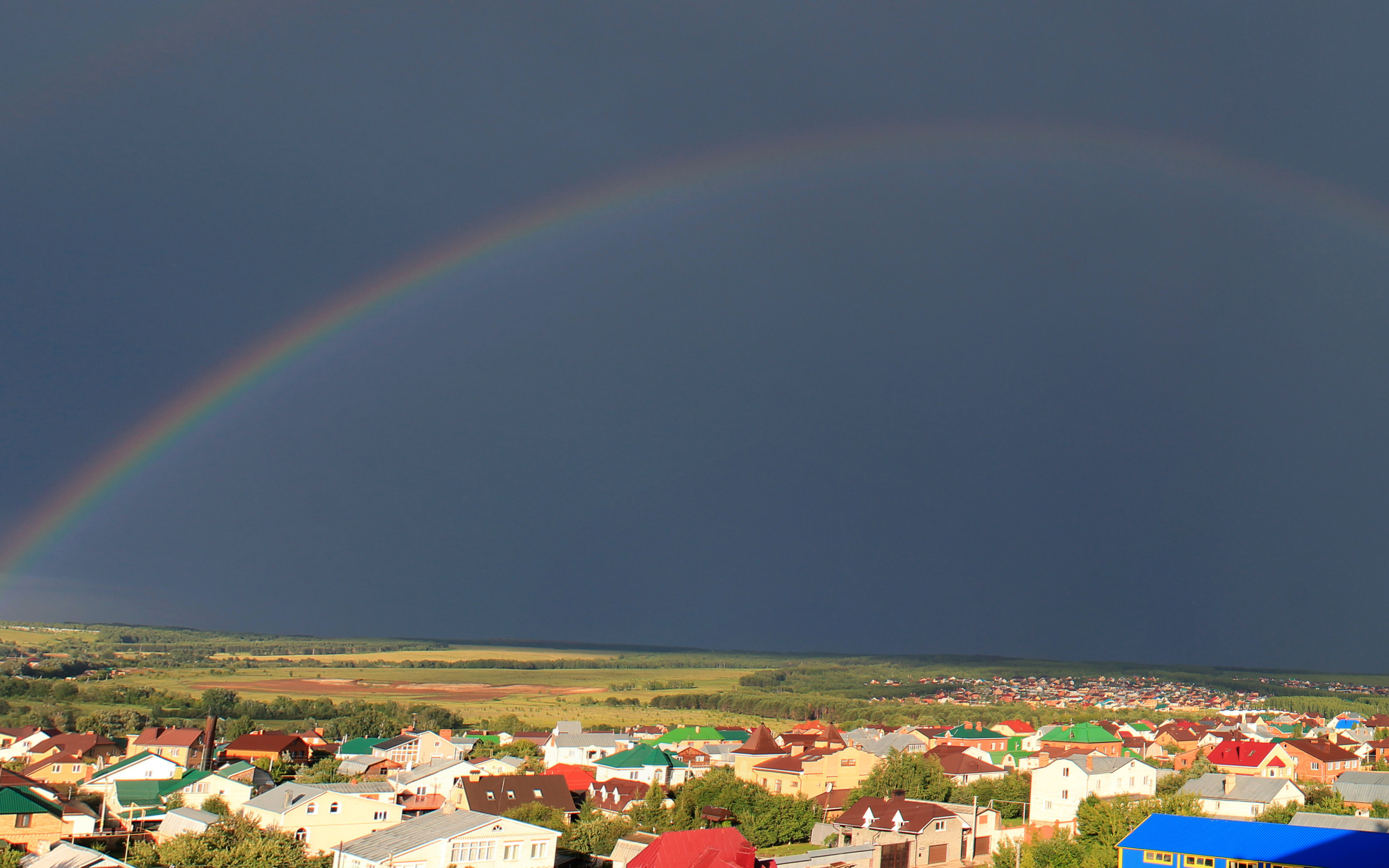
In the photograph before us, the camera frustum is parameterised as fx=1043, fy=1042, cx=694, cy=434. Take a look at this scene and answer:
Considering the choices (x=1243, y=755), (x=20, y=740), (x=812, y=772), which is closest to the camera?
(x=812, y=772)

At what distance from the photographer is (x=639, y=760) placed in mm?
78312

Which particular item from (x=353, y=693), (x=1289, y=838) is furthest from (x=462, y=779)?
(x=353, y=693)

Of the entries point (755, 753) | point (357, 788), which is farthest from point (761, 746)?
point (357, 788)

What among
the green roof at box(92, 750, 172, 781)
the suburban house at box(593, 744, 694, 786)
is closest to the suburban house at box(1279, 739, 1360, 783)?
the suburban house at box(593, 744, 694, 786)

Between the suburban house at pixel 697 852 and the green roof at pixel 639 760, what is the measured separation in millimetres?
38806

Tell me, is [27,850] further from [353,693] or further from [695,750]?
[353,693]

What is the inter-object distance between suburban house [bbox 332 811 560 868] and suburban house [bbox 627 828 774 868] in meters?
4.23

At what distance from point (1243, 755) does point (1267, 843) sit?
2223 inches

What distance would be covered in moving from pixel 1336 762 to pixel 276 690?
542 ft

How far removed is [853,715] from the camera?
164 metres

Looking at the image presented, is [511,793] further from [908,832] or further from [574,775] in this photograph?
[908,832]

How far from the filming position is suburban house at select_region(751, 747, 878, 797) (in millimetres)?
70688

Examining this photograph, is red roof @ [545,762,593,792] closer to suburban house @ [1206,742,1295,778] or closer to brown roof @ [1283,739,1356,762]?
suburban house @ [1206,742,1295,778]

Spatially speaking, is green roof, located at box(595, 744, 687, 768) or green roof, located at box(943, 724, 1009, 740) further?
green roof, located at box(943, 724, 1009, 740)
